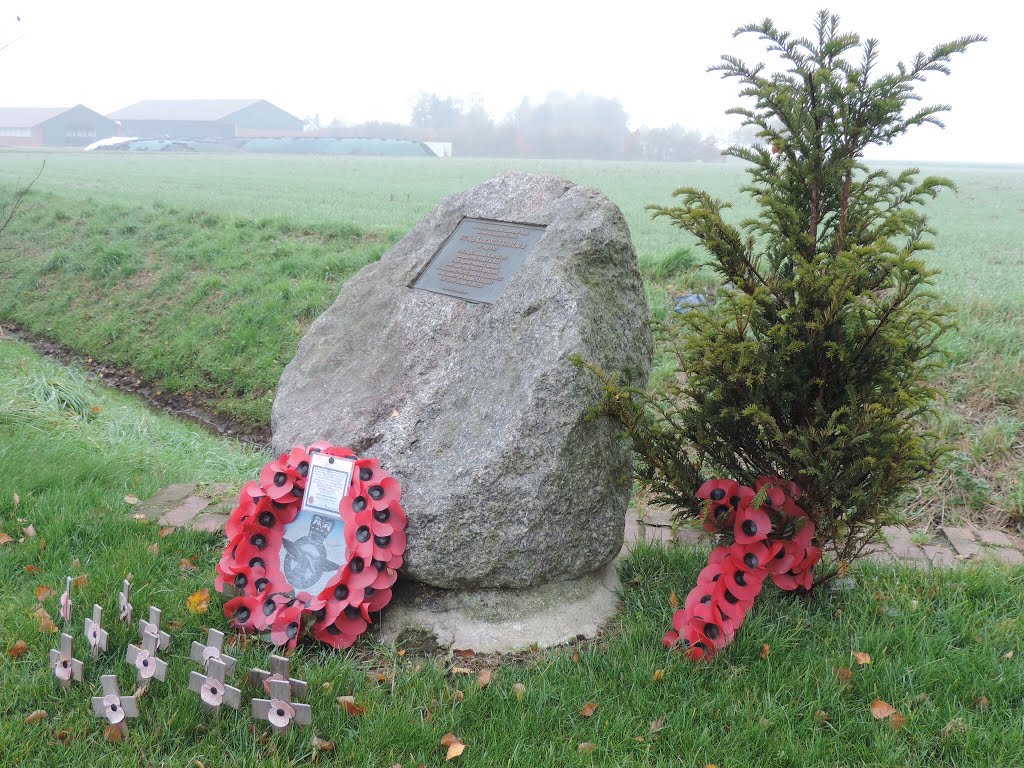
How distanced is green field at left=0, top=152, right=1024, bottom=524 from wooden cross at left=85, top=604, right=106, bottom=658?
11.3ft

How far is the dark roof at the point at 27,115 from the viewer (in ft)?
251

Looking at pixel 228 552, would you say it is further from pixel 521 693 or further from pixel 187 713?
pixel 521 693

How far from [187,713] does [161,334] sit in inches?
348

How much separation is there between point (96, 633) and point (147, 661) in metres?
0.34

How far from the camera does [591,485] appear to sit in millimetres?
3219

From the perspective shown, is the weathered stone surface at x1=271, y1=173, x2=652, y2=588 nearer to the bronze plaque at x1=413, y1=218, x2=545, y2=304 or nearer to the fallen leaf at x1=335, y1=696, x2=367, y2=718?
the bronze plaque at x1=413, y1=218, x2=545, y2=304

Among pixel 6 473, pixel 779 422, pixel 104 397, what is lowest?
pixel 104 397

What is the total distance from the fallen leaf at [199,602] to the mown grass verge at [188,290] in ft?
16.1

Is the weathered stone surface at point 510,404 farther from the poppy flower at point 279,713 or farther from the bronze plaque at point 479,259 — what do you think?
the poppy flower at point 279,713

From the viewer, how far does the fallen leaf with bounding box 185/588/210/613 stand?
334 cm

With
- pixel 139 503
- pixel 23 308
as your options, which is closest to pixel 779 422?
pixel 139 503

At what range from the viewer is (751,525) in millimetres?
3094

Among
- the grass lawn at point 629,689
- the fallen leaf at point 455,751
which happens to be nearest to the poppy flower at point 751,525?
the grass lawn at point 629,689

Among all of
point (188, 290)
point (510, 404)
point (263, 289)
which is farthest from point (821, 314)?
point (188, 290)
